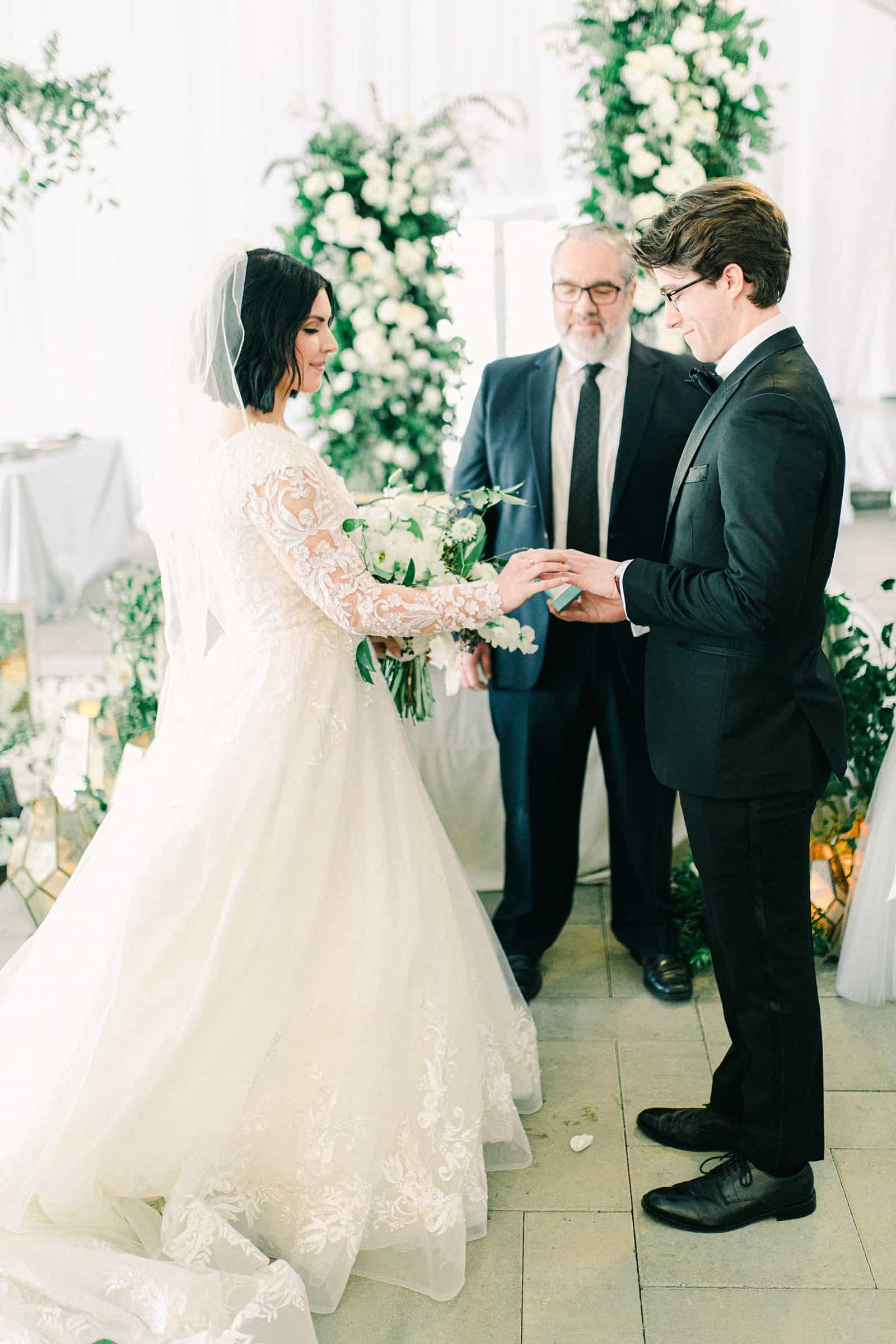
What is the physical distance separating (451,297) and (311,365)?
2.40 m

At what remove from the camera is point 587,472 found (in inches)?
104

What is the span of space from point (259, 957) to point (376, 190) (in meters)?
2.39

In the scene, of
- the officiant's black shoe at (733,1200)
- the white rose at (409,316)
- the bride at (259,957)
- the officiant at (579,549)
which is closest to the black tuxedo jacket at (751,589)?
the bride at (259,957)

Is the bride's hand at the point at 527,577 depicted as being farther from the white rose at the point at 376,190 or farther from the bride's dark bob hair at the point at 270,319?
the white rose at the point at 376,190

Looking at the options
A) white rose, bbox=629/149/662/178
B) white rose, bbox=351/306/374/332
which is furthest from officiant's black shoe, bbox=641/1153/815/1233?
white rose, bbox=629/149/662/178

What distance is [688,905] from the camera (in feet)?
10.2

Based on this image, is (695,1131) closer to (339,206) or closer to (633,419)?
(633,419)

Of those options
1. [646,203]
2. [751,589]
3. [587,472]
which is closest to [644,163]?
[646,203]

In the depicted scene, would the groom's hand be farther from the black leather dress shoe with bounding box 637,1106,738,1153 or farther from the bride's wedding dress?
the black leather dress shoe with bounding box 637,1106,738,1153

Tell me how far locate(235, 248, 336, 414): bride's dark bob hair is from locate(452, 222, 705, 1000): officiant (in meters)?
0.80

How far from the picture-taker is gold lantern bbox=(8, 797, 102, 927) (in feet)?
10.9

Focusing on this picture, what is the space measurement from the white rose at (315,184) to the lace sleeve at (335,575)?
1.73m

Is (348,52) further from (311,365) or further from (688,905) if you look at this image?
(688,905)

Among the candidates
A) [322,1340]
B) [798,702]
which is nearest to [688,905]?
[798,702]
